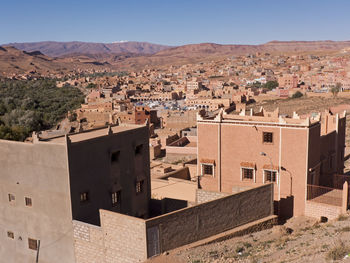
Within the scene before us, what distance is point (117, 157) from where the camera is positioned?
14.3 meters

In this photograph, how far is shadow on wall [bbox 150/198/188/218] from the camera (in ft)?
52.7

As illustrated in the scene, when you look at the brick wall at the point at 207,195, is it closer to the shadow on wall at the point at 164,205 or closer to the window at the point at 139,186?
the shadow on wall at the point at 164,205

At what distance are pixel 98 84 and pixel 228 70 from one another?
6260 centimetres

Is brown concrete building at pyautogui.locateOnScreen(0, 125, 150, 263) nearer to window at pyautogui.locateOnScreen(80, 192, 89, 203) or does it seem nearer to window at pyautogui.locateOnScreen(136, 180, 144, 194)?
window at pyautogui.locateOnScreen(80, 192, 89, 203)

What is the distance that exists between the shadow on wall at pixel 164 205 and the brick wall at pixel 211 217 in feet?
8.98

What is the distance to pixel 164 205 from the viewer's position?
16.1 m

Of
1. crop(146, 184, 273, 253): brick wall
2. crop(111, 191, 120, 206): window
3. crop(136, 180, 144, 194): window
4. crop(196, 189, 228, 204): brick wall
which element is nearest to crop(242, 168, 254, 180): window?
crop(146, 184, 273, 253): brick wall

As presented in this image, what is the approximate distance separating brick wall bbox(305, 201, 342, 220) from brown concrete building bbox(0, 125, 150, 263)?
23.5 ft

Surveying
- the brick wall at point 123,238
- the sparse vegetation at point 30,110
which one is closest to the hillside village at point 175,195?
the brick wall at point 123,238

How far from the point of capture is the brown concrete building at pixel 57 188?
1243 cm

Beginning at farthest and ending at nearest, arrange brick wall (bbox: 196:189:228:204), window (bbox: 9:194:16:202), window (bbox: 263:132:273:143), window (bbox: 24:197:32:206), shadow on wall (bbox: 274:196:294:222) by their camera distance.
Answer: window (bbox: 263:132:273:143) < shadow on wall (bbox: 274:196:294:222) < brick wall (bbox: 196:189:228:204) < window (bbox: 9:194:16:202) < window (bbox: 24:197:32:206)

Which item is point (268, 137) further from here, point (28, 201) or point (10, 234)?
point (10, 234)

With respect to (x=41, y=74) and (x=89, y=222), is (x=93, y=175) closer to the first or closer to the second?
(x=89, y=222)

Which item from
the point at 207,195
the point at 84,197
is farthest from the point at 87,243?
the point at 207,195
